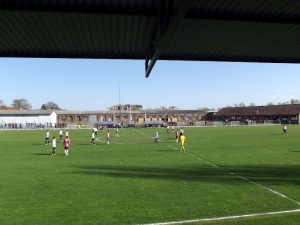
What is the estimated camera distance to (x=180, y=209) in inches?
349

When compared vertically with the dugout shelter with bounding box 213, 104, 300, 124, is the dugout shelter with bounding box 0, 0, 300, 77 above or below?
above

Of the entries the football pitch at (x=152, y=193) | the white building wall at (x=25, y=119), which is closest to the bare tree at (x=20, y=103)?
the white building wall at (x=25, y=119)

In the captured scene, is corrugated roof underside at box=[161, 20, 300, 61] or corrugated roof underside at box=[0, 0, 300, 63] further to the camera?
corrugated roof underside at box=[161, 20, 300, 61]

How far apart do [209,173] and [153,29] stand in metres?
8.45

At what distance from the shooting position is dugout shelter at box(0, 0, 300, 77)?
7.25 m

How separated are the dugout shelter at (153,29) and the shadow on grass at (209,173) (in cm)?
508

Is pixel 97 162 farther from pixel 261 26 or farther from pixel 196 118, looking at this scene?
pixel 196 118

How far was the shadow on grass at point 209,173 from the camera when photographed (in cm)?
1277

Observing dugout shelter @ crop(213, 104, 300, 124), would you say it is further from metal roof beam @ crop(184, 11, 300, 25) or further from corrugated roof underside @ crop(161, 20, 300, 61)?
metal roof beam @ crop(184, 11, 300, 25)

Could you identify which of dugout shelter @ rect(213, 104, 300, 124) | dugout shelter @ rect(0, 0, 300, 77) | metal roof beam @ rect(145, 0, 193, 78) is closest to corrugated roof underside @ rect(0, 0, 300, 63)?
dugout shelter @ rect(0, 0, 300, 77)

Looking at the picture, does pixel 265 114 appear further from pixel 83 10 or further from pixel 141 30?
pixel 83 10

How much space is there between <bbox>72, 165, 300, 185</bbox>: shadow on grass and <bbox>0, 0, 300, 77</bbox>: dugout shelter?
16.7 feet

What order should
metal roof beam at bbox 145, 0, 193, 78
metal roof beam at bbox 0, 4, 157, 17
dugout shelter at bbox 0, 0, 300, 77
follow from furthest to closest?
dugout shelter at bbox 0, 0, 300, 77 → metal roof beam at bbox 0, 4, 157, 17 → metal roof beam at bbox 145, 0, 193, 78

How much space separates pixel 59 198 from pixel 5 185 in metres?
3.50
